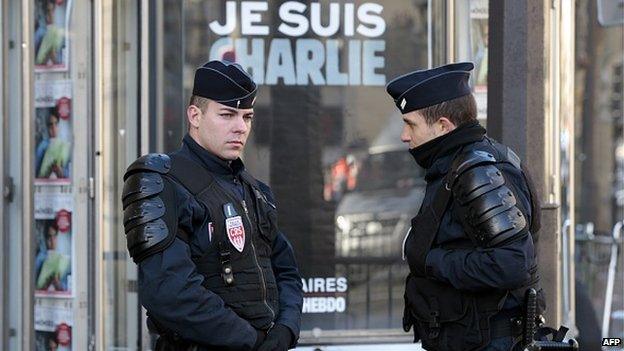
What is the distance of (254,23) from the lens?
6.21m

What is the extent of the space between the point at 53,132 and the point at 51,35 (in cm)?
57

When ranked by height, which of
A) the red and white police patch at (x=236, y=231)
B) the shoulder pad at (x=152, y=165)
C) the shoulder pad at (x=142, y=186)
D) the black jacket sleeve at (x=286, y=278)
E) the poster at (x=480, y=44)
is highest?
the poster at (x=480, y=44)

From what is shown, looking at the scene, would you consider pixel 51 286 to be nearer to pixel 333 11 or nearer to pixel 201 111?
pixel 333 11

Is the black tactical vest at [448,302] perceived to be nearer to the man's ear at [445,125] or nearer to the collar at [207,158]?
the man's ear at [445,125]

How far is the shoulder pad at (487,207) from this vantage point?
11.9ft

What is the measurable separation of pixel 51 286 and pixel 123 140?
0.97m

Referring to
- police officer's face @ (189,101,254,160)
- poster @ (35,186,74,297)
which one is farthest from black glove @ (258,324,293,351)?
poster @ (35,186,74,297)

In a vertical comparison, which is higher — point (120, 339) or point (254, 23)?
point (254, 23)

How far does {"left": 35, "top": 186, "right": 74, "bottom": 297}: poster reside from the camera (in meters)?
6.31

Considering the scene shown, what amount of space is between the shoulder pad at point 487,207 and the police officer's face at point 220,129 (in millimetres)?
774

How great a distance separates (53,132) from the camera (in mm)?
6309

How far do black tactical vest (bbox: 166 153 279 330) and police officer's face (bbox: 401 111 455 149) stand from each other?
678 millimetres

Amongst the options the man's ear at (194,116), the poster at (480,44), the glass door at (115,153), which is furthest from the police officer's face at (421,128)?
A: the glass door at (115,153)

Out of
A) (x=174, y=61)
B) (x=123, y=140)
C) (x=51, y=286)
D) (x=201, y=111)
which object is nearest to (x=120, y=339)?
(x=51, y=286)
